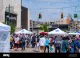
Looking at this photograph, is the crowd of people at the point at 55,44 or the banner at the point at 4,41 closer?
the banner at the point at 4,41

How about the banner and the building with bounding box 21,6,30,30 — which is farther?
the building with bounding box 21,6,30,30

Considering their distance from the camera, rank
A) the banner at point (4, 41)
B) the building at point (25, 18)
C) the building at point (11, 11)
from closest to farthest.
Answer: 1. the banner at point (4, 41)
2. the building at point (11, 11)
3. the building at point (25, 18)

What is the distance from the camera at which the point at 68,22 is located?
156 m

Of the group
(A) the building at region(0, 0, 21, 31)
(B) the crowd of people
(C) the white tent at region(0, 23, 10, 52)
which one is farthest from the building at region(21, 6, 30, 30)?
(C) the white tent at region(0, 23, 10, 52)

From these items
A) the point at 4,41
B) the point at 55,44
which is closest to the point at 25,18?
the point at 55,44

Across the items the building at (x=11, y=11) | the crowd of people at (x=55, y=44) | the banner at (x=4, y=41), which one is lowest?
the crowd of people at (x=55, y=44)

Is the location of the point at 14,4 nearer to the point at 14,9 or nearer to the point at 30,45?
the point at 14,9

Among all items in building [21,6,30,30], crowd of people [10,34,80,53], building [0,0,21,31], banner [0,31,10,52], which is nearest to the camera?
banner [0,31,10,52]

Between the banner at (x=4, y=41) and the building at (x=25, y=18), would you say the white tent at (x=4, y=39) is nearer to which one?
the banner at (x=4, y=41)

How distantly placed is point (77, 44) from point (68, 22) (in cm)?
13976

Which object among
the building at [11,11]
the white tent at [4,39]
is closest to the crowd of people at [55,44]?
the white tent at [4,39]

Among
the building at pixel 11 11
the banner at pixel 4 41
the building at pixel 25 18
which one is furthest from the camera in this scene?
the building at pixel 25 18

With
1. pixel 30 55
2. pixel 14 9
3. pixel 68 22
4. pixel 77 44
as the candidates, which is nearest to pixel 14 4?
pixel 14 9

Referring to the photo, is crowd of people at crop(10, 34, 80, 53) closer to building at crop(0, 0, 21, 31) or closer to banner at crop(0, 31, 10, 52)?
banner at crop(0, 31, 10, 52)
